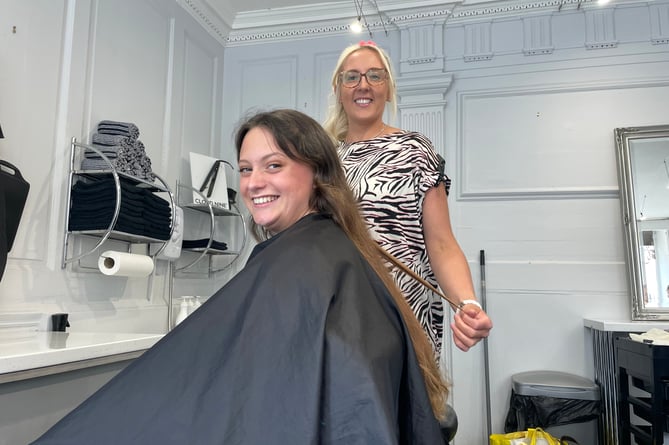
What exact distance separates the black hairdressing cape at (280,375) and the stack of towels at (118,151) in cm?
173

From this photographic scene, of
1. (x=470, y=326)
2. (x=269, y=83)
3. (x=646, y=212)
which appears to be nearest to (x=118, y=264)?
(x=470, y=326)

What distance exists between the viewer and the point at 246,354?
0.80 metres

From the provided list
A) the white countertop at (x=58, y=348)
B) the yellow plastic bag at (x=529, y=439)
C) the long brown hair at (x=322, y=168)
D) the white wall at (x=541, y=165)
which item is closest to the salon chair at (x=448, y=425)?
the long brown hair at (x=322, y=168)

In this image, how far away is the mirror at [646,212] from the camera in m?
3.01

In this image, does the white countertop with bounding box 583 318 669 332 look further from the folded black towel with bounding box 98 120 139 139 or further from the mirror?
the folded black towel with bounding box 98 120 139 139

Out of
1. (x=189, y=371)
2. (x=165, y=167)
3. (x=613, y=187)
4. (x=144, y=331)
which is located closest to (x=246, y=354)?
(x=189, y=371)

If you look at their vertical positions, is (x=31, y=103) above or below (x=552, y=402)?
above

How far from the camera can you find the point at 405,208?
142cm

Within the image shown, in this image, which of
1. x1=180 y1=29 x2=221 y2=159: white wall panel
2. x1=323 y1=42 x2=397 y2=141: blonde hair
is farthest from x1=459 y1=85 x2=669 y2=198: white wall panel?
x1=323 y1=42 x2=397 y2=141: blonde hair

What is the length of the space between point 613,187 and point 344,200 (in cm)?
268

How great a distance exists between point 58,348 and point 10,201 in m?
0.68

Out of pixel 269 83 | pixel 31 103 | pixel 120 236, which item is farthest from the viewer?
pixel 269 83

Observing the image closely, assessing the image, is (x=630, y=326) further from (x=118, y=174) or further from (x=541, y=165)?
(x=118, y=174)

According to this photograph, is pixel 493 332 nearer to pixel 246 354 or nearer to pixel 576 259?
pixel 576 259
